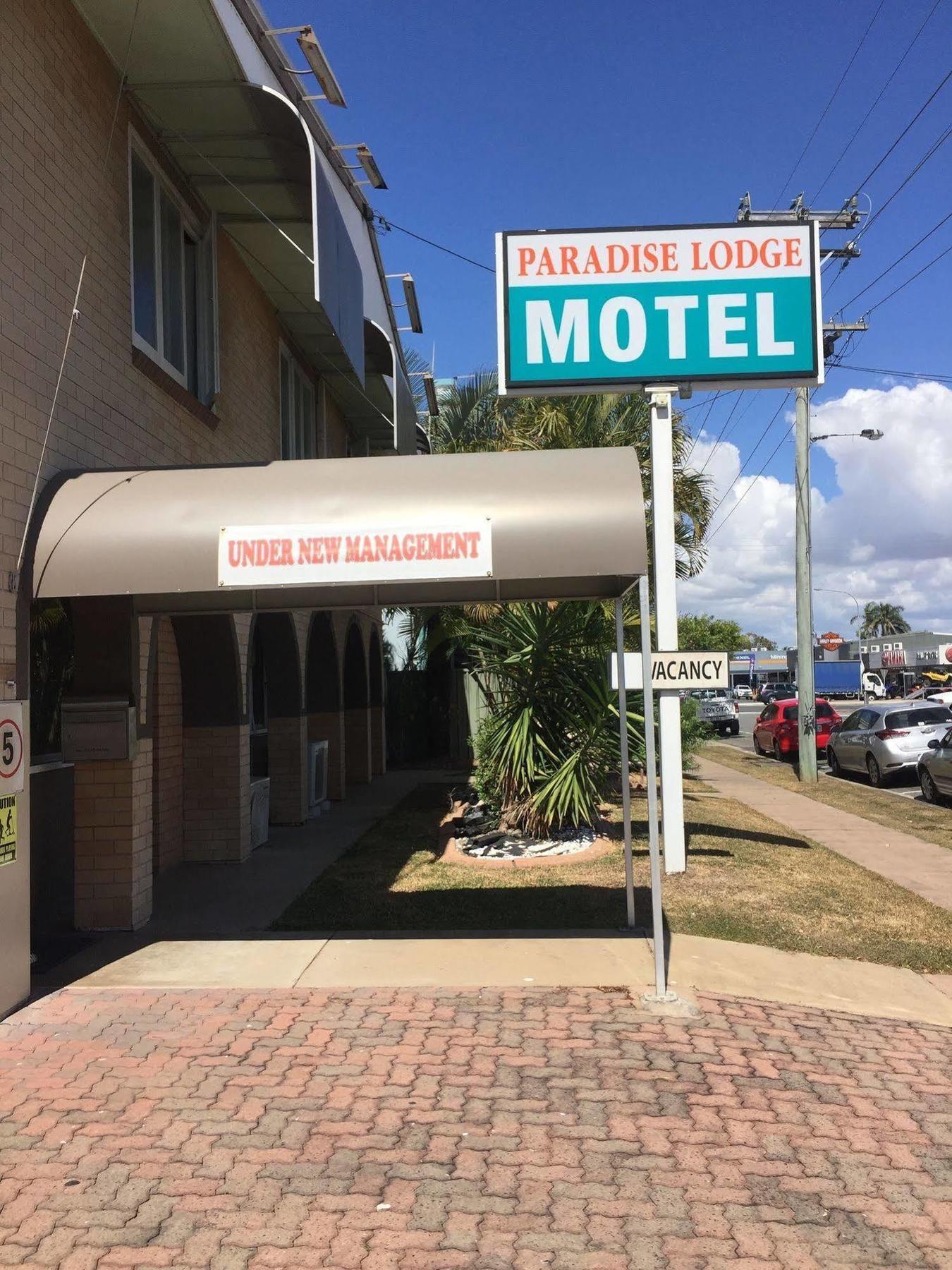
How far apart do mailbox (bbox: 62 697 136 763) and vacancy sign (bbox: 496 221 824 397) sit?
184 inches

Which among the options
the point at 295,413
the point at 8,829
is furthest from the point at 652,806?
the point at 295,413

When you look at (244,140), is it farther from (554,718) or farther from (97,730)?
(554,718)

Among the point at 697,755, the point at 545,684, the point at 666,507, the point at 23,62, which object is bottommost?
the point at 697,755

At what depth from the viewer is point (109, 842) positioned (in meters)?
7.82

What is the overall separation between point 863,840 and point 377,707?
1051 cm

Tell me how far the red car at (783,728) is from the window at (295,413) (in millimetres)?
15443

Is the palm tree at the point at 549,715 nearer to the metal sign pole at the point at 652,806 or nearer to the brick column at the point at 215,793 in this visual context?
the brick column at the point at 215,793

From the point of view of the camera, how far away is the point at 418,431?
1767cm

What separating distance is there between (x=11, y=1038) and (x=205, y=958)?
5.47 ft

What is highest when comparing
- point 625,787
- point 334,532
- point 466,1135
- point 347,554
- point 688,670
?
point 334,532

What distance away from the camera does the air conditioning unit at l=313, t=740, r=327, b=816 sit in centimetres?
1434

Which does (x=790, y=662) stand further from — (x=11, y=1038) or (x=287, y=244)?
(x=11, y=1038)

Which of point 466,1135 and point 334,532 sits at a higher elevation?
point 334,532

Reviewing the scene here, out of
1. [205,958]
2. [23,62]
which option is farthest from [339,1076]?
[23,62]
